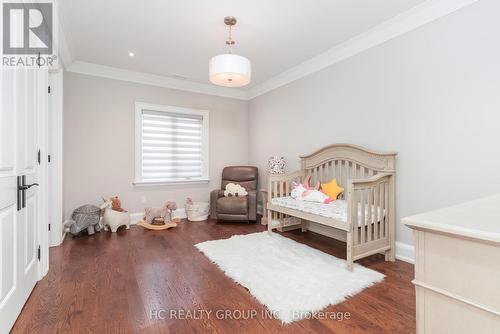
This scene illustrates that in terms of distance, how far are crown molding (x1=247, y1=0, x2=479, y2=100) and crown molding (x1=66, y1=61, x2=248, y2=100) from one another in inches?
47.8

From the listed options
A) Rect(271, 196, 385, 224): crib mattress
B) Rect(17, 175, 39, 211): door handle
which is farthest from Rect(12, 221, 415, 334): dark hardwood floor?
Rect(17, 175, 39, 211): door handle

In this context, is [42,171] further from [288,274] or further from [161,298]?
[288,274]

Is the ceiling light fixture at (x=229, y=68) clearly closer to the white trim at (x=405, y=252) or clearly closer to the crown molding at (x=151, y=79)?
the crown molding at (x=151, y=79)

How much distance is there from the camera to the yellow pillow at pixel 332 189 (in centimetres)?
300

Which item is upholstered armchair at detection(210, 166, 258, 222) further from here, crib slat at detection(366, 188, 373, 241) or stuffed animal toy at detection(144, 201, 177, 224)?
crib slat at detection(366, 188, 373, 241)

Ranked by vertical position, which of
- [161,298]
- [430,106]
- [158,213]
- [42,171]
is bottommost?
[161,298]

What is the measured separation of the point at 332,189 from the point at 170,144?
2792 mm

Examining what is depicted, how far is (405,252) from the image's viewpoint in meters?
2.46

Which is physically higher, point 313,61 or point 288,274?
point 313,61

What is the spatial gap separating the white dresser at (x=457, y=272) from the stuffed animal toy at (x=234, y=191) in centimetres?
344

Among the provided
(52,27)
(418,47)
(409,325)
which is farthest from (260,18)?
(409,325)

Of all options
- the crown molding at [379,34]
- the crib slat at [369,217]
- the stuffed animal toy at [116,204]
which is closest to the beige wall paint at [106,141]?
the stuffed animal toy at [116,204]

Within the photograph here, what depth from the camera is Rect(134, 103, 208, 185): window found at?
407 centimetres

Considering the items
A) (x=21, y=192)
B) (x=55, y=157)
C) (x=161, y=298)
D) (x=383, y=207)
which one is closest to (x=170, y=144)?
(x=55, y=157)
